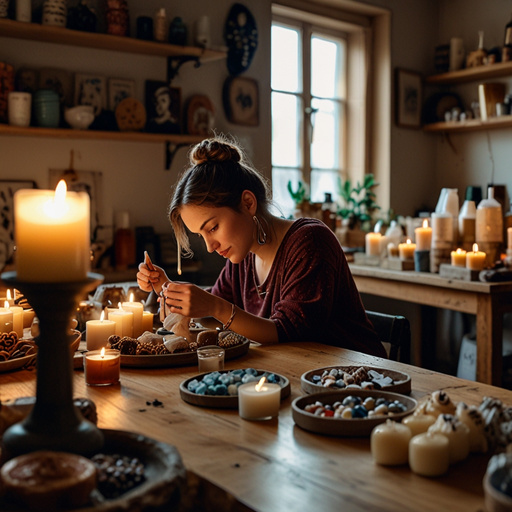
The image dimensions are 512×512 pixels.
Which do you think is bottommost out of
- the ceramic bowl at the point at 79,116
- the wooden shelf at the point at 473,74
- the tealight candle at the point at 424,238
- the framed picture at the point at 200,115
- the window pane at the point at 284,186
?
the tealight candle at the point at 424,238

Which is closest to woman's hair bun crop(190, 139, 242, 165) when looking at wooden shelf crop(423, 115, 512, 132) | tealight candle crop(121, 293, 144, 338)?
tealight candle crop(121, 293, 144, 338)

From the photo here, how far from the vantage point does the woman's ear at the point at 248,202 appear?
78.0 inches

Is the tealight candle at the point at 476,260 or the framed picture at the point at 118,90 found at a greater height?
the framed picture at the point at 118,90

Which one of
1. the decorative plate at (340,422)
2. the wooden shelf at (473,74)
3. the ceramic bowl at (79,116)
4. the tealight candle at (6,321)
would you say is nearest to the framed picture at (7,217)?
the ceramic bowl at (79,116)

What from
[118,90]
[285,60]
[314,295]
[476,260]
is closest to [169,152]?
[118,90]

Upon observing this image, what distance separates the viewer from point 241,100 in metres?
4.07

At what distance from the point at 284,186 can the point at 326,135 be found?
0.62 m

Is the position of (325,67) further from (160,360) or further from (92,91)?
(160,360)

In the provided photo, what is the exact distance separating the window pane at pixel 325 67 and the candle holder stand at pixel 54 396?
4.18 m

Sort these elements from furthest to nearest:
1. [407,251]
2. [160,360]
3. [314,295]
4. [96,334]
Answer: [407,251] → [314,295] → [96,334] → [160,360]

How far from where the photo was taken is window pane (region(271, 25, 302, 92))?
14.5 ft

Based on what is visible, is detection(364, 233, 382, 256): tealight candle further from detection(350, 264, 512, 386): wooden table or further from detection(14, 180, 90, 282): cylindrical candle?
detection(14, 180, 90, 282): cylindrical candle

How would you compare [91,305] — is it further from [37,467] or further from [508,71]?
[508,71]

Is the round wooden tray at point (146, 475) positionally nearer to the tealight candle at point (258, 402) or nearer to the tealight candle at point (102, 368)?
the tealight candle at point (258, 402)
